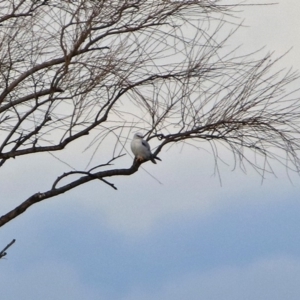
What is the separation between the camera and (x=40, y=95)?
669 centimetres

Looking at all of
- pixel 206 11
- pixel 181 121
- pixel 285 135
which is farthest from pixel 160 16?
pixel 285 135

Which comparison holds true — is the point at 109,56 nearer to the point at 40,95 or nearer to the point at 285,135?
the point at 40,95

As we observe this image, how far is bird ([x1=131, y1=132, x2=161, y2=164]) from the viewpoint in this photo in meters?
6.62

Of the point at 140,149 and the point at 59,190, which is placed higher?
the point at 140,149

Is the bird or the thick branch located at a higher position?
the bird

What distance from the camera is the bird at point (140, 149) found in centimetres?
662

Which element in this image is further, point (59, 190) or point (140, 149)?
point (140, 149)

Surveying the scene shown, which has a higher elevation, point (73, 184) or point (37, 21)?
point (37, 21)

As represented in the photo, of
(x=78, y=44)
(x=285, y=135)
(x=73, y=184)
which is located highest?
(x=285, y=135)

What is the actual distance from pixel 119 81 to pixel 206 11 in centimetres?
87

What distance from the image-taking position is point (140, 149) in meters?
6.83

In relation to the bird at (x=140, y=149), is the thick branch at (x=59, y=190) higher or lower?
lower

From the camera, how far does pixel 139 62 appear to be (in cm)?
640

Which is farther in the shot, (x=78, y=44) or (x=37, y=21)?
(x=37, y=21)
